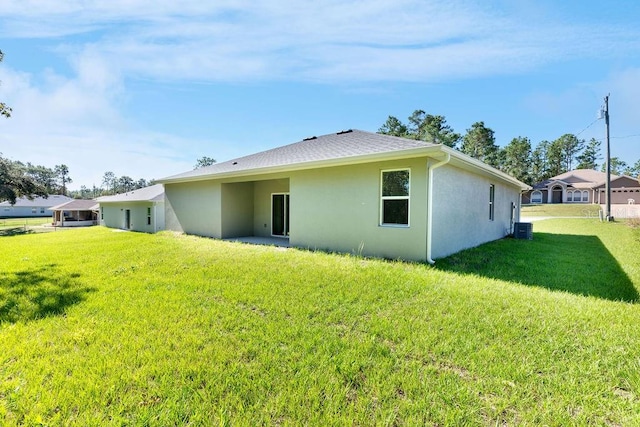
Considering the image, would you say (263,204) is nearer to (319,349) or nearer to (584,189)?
(319,349)

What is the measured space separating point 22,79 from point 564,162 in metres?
71.8

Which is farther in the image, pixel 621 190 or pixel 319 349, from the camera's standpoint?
Answer: pixel 621 190

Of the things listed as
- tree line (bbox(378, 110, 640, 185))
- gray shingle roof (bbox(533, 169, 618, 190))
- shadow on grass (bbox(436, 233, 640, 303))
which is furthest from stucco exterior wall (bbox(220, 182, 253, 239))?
gray shingle roof (bbox(533, 169, 618, 190))

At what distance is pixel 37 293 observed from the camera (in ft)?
16.4

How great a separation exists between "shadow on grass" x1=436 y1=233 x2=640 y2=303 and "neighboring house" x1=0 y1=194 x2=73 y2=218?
69058 mm

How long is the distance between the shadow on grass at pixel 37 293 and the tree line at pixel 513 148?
3798cm

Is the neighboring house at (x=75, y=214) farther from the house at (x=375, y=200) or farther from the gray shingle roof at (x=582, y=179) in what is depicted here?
the gray shingle roof at (x=582, y=179)

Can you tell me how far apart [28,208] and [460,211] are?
7239 centimetres

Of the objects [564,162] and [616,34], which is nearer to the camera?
[616,34]

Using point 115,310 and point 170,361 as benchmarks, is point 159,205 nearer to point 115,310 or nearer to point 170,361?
point 115,310

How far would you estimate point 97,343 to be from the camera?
10.4 feet

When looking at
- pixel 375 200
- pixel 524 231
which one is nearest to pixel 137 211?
pixel 375 200

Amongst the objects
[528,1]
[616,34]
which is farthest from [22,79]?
[616,34]

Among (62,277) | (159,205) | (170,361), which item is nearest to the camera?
(170,361)
